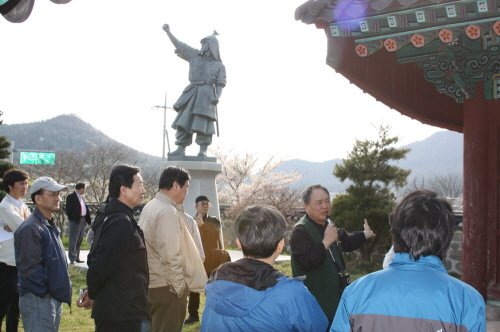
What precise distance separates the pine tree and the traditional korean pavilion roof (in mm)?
4493

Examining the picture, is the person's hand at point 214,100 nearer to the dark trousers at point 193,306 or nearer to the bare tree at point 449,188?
the dark trousers at point 193,306

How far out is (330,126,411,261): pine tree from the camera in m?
9.55

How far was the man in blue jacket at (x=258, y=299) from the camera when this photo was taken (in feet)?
5.75

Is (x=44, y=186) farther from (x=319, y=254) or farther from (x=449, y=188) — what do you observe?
(x=449, y=188)

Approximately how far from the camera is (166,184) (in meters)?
3.38

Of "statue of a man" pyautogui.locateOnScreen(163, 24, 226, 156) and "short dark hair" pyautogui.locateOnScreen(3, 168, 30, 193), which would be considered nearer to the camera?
"short dark hair" pyautogui.locateOnScreen(3, 168, 30, 193)

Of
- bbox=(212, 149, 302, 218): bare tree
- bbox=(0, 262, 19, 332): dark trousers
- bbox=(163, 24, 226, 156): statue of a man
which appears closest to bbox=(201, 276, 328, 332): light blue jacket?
bbox=(0, 262, 19, 332): dark trousers

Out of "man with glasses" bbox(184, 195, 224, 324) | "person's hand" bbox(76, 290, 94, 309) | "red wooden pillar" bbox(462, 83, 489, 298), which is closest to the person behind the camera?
"person's hand" bbox(76, 290, 94, 309)

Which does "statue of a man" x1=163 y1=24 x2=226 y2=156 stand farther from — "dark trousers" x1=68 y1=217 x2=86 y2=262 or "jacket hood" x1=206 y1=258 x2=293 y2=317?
"jacket hood" x1=206 y1=258 x2=293 y2=317

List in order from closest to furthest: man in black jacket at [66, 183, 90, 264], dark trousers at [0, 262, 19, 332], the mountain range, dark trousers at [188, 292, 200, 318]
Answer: dark trousers at [0, 262, 19, 332] < dark trousers at [188, 292, 200, 318] < man in black jacket at [66, 183, 90, 264] < the mountain range

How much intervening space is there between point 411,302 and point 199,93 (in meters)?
9.05

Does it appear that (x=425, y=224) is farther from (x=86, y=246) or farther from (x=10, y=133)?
(x=10, y=133)

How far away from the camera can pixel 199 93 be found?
10.2 meters

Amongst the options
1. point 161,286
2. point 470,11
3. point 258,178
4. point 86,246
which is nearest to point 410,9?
point 470,11
